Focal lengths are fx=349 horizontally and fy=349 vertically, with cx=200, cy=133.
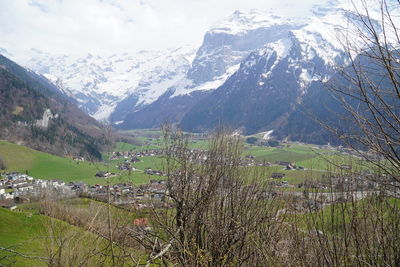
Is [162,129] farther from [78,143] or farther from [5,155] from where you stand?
[78,143]

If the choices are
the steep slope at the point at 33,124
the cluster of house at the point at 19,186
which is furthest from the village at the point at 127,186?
the steep slope at the point at 33,124

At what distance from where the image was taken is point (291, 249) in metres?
6.71

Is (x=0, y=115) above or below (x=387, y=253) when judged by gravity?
above

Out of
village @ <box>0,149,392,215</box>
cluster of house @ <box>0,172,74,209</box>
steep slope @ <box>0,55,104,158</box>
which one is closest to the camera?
village @ <box>0,149,392,215</box>

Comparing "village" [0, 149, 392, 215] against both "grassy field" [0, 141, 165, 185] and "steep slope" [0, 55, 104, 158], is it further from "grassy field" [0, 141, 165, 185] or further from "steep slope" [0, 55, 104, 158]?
"steep slope" [0, 55, 104, 158]

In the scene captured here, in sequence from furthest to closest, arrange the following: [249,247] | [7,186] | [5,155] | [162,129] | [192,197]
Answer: [5,155] → [7,186] → [162,129] → [192,197] → [249,247]

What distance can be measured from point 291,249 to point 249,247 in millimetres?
1954

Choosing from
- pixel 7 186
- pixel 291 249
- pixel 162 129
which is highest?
pixel 162 129

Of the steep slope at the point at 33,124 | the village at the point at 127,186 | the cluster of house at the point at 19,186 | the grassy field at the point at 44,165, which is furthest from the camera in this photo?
the steep slope at the point at 33,124

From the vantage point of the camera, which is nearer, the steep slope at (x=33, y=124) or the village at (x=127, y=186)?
the village at (x=127, y=186)

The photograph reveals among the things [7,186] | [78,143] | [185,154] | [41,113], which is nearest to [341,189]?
[185,154]

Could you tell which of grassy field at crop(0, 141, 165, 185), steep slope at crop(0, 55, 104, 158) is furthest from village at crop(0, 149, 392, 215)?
steep slope at crop(0, 55, 104, 158)

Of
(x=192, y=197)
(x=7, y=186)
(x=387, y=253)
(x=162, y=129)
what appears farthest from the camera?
(x=7, y=186)

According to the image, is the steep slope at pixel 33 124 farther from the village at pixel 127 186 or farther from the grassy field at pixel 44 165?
the village at pixel 127 186
